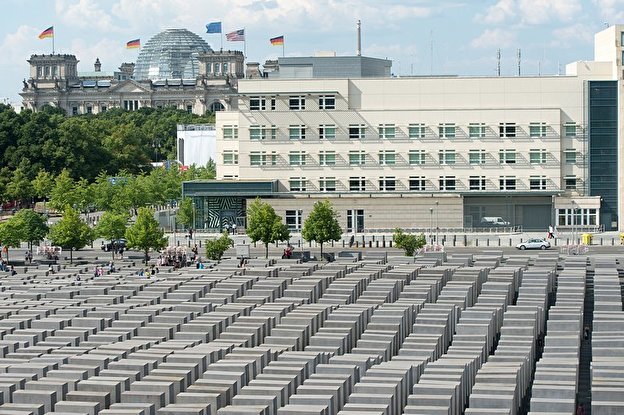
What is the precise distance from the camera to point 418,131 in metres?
103

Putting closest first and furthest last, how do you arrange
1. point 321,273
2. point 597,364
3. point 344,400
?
point 344,400, point 597,364, point 321,273

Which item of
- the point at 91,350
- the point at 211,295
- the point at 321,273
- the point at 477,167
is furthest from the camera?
the point at 477,167

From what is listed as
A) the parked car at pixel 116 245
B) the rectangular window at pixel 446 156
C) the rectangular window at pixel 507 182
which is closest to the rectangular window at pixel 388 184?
the rectangular window at pixel 446 156

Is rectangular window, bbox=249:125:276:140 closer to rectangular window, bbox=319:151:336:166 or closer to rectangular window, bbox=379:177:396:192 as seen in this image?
rectangular window, bbox=319:151:336:166

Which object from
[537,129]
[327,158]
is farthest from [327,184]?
[537,129]

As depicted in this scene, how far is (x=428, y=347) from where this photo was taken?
47.1 metres

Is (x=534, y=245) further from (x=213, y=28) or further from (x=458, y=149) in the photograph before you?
(x=213, y=28)

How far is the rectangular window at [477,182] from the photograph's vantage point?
10306 centimetres

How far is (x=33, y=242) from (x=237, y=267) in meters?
23.1

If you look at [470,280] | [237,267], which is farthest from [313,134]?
[470,280]

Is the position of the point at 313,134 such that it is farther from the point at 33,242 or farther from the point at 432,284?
the point at 432,284

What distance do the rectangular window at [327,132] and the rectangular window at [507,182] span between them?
40.0ft

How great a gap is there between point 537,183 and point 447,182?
6.31 meters

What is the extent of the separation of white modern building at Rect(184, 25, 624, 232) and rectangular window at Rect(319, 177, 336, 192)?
3.7 inches
